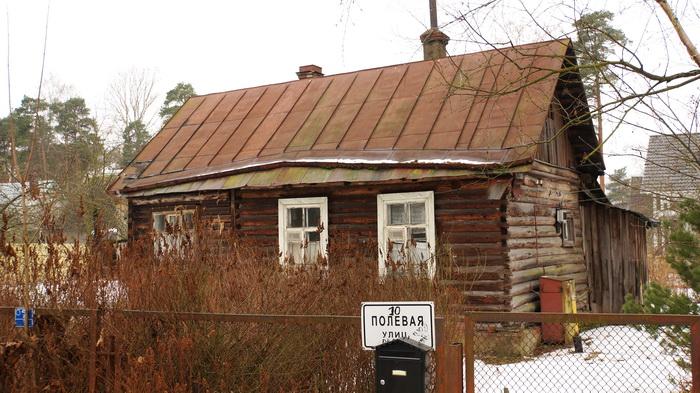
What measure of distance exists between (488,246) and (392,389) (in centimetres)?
676

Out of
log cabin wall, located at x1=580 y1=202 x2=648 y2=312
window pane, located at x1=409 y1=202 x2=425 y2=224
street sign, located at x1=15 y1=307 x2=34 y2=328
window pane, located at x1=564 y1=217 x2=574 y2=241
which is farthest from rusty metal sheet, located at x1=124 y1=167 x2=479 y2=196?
street sign, located at x1=15 y1=307 x2=34 y2=328

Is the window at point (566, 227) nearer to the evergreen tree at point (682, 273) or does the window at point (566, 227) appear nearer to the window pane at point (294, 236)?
the evergreen tree at point (682, 273)

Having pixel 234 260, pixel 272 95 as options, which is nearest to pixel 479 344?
pixel 234 260

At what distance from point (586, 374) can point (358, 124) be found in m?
6.46

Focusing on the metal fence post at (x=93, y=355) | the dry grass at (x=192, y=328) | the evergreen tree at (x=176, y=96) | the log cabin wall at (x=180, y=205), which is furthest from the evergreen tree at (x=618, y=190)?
the metal fence post at (x=93, y=355)

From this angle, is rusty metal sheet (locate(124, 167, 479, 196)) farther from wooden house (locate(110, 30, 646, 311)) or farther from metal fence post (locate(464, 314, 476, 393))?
metal fence post (locate(464, 314, 476, 393))

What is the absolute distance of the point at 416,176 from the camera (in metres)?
10.1

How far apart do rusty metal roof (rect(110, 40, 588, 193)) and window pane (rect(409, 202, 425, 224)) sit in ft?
2.68

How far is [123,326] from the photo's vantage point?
518cm

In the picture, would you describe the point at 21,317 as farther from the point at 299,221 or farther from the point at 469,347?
the point at 299,221

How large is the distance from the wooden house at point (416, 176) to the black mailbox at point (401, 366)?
10.8ft

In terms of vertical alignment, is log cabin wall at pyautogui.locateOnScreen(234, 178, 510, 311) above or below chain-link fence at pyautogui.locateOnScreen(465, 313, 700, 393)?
above

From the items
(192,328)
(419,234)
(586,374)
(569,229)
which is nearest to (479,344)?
(586,374)

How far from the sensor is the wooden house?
10.2m
